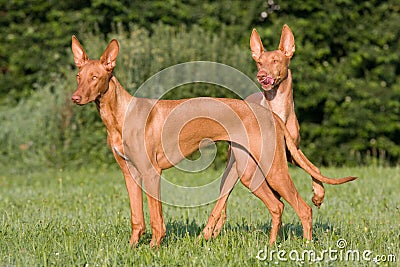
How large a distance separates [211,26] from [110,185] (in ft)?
18.6

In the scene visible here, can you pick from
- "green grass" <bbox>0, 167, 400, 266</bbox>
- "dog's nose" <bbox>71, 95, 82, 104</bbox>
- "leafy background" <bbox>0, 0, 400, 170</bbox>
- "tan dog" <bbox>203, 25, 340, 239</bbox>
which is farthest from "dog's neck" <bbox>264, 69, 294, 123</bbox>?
"leafy background" <bbox>0, 0, 400, 170</bbox>

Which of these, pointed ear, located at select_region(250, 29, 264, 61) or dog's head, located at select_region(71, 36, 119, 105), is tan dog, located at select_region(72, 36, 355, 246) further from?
pointed ear, located at select_region(250, 29, 264, 61)

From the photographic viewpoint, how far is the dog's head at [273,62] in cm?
546

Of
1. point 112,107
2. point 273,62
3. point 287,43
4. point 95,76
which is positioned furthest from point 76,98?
point 287,43

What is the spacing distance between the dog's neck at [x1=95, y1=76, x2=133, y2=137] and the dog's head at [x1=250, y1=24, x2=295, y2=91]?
115 centimetres

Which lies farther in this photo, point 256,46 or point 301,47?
point 301,47

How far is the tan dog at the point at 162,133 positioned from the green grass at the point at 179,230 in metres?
0.39

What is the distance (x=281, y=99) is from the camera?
5.60 m

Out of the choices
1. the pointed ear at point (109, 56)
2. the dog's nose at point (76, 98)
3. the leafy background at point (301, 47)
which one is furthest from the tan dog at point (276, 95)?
the leafy background at point (301, 47)

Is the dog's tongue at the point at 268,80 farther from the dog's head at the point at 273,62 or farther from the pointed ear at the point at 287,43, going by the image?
the pointed ear at the point at 287,43

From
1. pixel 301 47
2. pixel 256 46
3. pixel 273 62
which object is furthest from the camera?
pixel 301 47

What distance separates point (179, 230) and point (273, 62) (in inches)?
77.5

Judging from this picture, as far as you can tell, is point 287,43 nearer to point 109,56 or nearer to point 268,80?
point 268,80

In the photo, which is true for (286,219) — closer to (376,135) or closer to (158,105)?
(158,105)
